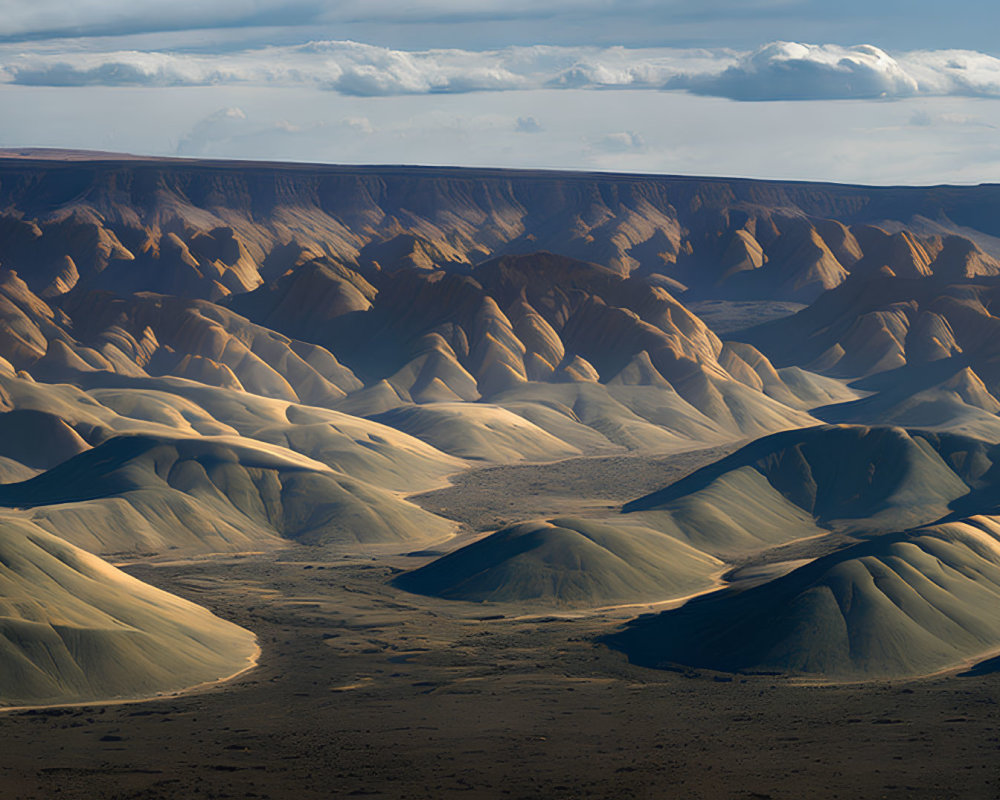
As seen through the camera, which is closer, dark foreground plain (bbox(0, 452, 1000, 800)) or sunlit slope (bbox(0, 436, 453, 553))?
dark foreground plain (bbox(0, 452, 1000, 800))

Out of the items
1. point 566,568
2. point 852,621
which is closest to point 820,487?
point 566,568

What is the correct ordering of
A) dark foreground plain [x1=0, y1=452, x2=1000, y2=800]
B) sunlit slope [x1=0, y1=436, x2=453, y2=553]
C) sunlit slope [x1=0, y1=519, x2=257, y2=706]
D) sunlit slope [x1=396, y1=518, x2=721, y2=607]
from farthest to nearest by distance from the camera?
1. sunlit slope [x1=0, y1=436, x2=453, y2=553]
2. sunlit slope [x1=396, y1=518, x2=721, y2=607]
3. sunlit slope [x1=0, y1=519, x2=257, y2=706]
4. dark foreground plain [x1=0, y1=452, x2=1000, y2=800]

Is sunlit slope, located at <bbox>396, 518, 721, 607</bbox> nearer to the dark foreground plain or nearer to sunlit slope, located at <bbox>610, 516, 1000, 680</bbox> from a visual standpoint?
sunlit slope, located at <bbox>610, 516, 1000, 680</bbox>

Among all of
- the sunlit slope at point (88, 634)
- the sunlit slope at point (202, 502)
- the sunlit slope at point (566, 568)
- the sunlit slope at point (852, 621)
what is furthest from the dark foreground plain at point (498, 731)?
the sunlit slope at point (202, 502)

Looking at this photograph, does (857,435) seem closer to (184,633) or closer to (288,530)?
(288,530)

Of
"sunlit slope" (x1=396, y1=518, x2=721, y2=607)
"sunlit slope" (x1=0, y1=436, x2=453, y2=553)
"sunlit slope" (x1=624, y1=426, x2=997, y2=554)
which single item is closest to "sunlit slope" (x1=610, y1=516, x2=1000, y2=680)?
"sunlit slope" (x1=396, y1=518, x2=721, y2=607)

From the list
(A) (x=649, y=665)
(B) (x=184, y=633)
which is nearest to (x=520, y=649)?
(A) (x=649, y=665)

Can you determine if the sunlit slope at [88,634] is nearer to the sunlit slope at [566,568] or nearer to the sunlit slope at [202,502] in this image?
the sunlit slope at [566,568]
